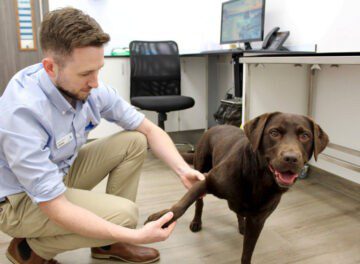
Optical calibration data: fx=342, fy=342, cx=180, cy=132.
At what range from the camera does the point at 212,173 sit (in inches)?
54.9

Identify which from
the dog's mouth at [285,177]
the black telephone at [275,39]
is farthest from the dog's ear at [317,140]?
→ the black telephone at [275,39]

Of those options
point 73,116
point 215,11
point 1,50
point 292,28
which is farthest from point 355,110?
point 1,50

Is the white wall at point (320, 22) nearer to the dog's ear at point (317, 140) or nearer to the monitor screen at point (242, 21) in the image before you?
the monitor screen at point (242, 21)

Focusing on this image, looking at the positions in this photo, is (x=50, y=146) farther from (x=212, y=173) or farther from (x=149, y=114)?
(x=149, y=114)

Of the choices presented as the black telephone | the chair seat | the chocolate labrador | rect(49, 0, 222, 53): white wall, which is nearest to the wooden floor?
the chocolate labrador

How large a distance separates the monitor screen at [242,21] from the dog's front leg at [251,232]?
1.99 meters

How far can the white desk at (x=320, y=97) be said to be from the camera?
7.55ft

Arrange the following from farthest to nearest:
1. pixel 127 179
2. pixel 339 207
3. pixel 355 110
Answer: pixel 355 110 → pixel 339 207 → pixel 127 179

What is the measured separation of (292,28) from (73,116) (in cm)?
229

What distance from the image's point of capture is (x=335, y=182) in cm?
246

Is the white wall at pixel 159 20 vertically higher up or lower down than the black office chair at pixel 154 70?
higher up

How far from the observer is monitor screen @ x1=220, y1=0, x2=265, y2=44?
9.72 feet

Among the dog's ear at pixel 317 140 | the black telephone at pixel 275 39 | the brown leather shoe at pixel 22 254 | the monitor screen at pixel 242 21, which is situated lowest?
the brown leather shoe at pixel 22 254

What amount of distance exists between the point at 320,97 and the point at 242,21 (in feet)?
3.61
